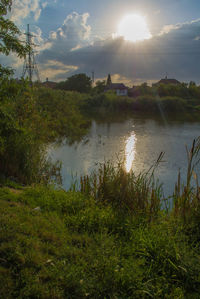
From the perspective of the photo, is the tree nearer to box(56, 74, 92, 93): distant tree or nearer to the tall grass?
the tall grass

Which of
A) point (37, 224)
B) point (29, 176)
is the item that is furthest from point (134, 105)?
point (37, 224)

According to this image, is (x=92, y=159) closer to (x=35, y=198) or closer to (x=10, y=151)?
(x=10, y=151)

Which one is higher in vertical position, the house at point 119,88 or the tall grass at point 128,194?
the house at point 119,88

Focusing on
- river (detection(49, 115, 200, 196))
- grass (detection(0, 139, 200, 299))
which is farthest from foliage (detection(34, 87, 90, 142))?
grass (detection(0, 139, 200, 299))

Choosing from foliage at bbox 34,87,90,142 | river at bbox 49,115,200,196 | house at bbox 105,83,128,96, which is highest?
house at bbox 105,83,128,96

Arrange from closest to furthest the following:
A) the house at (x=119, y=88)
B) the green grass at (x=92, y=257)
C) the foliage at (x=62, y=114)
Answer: the green grass at (x=92, y=257), the foliage at (x=62, y=114), the house at (x=119, y=88)

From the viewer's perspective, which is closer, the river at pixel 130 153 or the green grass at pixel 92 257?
the green grass at pixel 92 257

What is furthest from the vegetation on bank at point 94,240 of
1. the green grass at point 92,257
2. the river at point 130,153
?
the river at point 130,153

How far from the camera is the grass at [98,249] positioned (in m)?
2.54

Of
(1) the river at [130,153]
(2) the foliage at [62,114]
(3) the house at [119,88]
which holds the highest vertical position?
(3) the house at [119,88]

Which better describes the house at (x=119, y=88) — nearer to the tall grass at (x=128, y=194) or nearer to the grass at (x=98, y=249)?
the tall grass at (x=128, y=194)

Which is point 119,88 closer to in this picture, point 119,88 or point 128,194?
point 119,88

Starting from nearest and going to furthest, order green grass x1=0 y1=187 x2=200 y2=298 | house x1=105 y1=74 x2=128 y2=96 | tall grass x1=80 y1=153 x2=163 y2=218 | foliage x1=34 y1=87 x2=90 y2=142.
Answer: green grass x1=0 y1=187 x2=200 y2=298 → tall grass x1=80 y1=153 x2=163 y2=218 → foliage x1=34 y1=87 x2=90 y2=142 → house x1=105 y1=74 x2=128 y2=96

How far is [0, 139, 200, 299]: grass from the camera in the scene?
2.54 m
